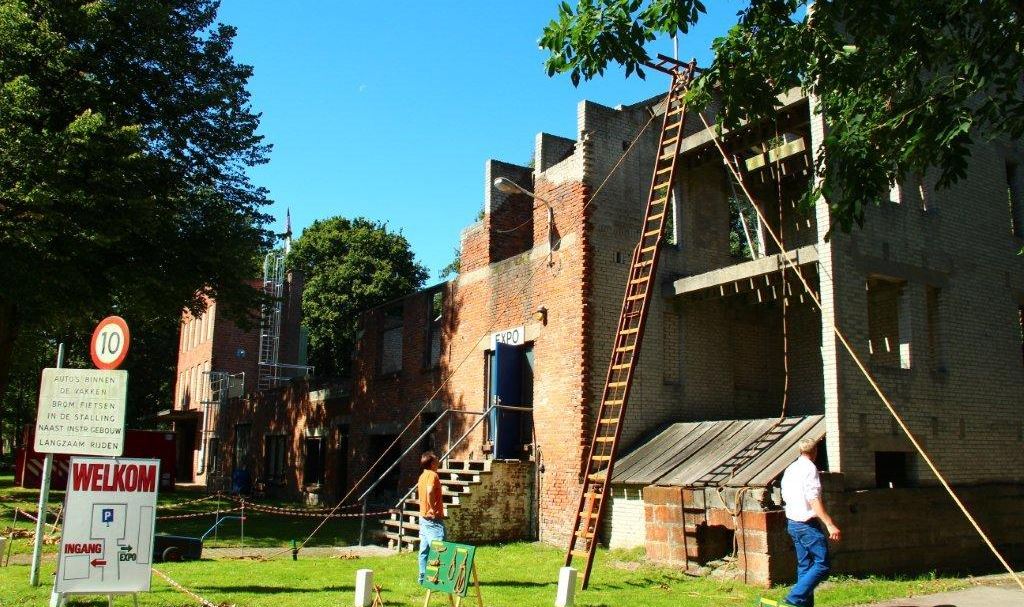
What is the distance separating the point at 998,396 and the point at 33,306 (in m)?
19.5

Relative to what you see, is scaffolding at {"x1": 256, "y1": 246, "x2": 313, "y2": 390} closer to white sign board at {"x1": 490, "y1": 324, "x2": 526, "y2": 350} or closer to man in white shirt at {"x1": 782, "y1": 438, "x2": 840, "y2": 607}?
white sign board at {"x1": 490, "y1": 324, "x2": 526, "y2": 350}

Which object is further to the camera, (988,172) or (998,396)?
(988,172)

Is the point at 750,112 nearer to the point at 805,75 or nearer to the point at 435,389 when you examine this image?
the point at 805,75

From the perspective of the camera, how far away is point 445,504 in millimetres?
15656

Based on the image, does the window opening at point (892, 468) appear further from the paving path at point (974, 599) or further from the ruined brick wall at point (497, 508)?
the ruined brick wall at point (497, 508)

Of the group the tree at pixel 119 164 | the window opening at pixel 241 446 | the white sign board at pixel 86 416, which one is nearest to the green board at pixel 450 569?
the white sign board at pixel 86 416

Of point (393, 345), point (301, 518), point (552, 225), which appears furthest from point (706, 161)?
point (301, 518)

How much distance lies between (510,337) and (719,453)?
551 centimetres

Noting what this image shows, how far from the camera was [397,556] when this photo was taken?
1420 centimetres

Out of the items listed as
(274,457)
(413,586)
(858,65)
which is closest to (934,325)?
(858,65)

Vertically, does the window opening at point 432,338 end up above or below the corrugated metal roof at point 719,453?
above

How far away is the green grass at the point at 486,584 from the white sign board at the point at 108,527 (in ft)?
3.60

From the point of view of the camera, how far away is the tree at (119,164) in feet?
55.0

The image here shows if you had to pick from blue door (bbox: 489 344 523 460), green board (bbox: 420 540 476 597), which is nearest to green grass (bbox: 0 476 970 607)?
green board (bbox: 420 540 476 597)
